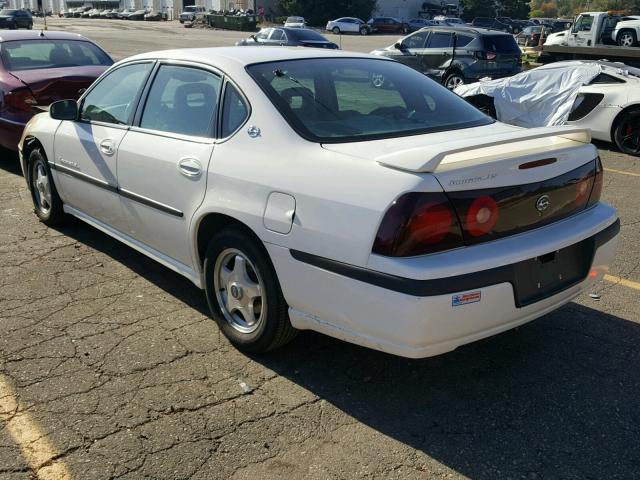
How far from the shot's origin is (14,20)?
45.1m

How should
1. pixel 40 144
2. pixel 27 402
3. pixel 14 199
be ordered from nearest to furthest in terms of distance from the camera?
1. pixel 27 402
2. pixel 40 144
3. pixel 14 199

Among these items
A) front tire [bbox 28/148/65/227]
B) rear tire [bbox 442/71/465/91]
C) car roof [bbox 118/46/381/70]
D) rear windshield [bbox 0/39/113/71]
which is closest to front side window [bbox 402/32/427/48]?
rear tire [bbox 442/71/465/91]

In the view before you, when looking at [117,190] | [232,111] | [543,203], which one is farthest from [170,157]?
[543,203]

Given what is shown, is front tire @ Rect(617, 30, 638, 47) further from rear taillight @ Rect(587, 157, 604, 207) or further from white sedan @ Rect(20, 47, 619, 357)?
rear taillight @ Rect(587, 157, 604, 207)

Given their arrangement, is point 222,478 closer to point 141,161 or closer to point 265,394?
point 265,394

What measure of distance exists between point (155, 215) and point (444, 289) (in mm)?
2008

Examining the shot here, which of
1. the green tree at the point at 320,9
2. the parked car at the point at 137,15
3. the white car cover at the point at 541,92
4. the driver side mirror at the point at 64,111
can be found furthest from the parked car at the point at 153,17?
the driver side mirror at the point at 64,111

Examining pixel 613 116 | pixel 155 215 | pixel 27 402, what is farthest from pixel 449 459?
pixel 613 116

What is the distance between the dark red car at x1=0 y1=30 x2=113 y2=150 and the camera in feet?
22.9

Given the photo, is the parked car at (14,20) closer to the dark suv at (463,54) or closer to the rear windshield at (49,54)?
the dark suv at (463,54)

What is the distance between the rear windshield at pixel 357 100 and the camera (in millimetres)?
3256

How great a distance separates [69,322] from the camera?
3834 mm

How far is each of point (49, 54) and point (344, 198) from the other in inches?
262

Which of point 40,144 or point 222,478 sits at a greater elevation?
point 40,144
